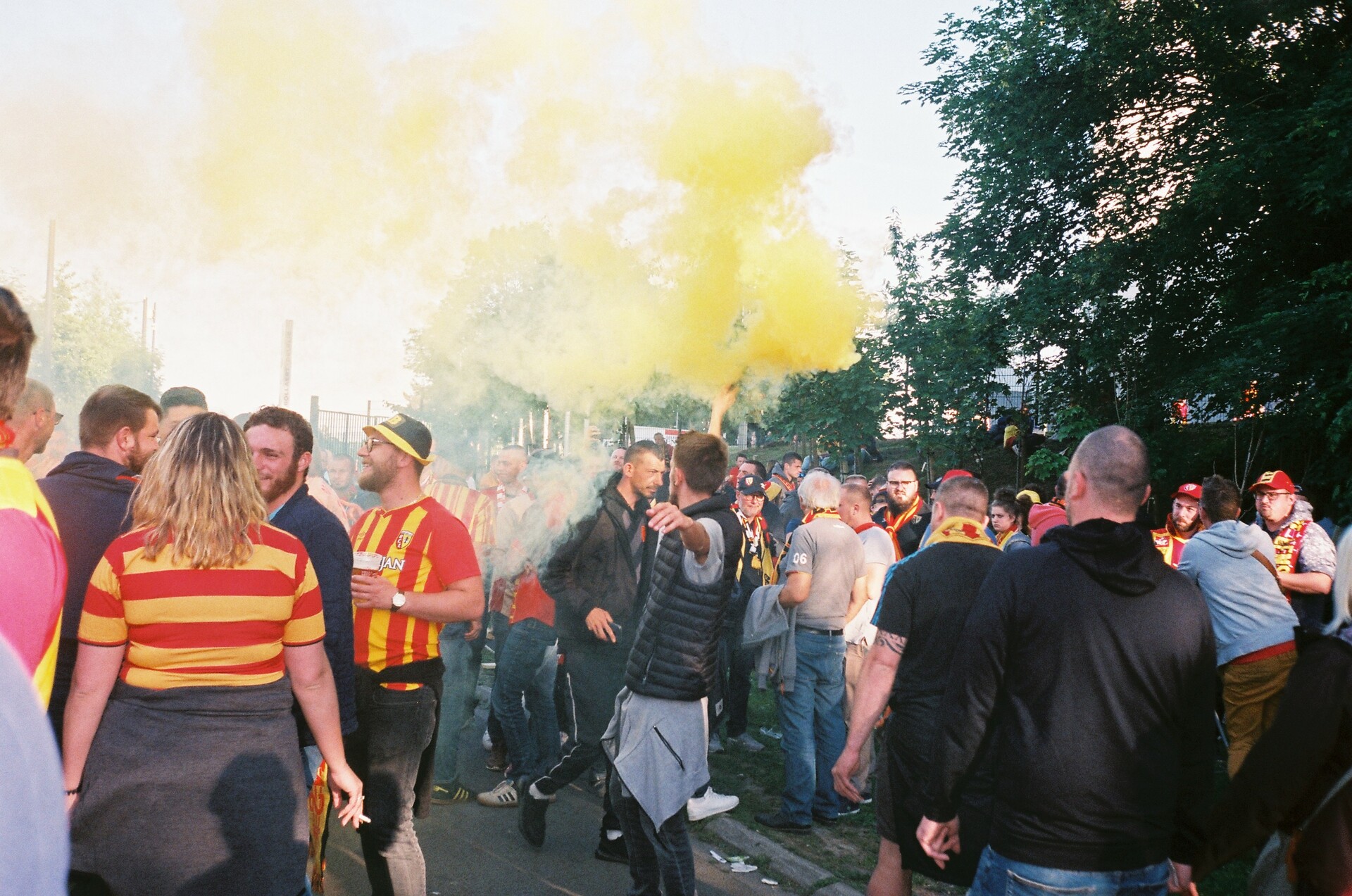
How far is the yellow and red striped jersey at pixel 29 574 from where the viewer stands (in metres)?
1.62

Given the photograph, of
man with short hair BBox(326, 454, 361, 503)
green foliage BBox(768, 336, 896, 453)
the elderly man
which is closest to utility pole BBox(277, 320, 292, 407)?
man with short hair BBox(326, 454, 361, 503)

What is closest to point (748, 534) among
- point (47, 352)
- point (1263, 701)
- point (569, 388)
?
point (569, 388)

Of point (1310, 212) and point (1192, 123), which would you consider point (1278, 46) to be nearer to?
point (1192, 123)

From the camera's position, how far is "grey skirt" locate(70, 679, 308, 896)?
2670 mm

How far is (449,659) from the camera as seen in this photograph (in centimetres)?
701

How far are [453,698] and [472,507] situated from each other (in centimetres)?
146

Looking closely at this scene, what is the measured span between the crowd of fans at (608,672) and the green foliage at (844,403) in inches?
516

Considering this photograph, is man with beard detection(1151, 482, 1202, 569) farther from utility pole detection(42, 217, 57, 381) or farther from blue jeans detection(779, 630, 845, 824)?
utility pole detection(42, 217, 57, 381)

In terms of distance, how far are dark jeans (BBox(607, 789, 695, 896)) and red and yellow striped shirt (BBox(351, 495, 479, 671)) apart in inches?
42.4

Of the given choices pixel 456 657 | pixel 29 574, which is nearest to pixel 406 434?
pixel 29 574

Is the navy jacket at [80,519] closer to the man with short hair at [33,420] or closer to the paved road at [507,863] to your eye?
the man with short hair at [33,420]

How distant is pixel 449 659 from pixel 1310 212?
44.4 feet

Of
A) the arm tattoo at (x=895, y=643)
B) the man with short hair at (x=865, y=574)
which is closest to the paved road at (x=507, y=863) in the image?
the man with short hair at (x=865, y=574)

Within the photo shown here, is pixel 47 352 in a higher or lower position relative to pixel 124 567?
higher
